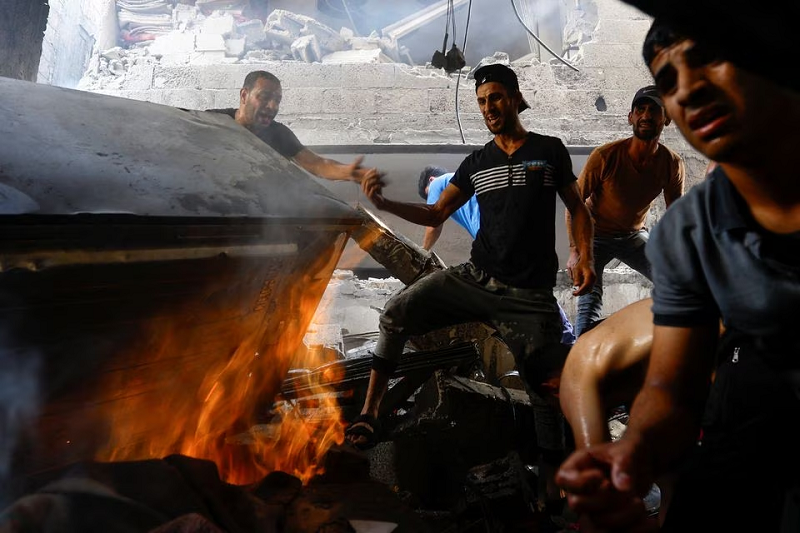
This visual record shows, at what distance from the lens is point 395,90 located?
8.75 meters

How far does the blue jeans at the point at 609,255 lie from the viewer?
4.49m

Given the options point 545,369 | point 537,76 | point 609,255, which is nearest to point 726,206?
point 545,369

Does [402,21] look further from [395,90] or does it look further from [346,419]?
[346,419]

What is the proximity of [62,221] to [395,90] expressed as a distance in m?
7.87

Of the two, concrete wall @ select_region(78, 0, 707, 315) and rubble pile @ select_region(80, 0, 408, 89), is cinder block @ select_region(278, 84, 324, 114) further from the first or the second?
rubble pile @ select_region(80, 0, 408, 89)

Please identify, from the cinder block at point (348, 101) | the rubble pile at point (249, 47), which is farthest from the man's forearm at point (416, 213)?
the rubble pile at point (249, 47)

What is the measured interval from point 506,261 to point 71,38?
42.7 ft

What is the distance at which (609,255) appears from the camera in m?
4.62

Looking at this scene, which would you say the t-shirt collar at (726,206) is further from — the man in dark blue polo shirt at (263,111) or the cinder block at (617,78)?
the cinder block at (617,78)

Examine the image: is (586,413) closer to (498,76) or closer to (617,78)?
(498,76)

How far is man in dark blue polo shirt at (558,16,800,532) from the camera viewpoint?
113cm

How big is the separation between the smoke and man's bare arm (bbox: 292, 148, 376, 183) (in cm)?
226

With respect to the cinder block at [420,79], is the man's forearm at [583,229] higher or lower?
lower

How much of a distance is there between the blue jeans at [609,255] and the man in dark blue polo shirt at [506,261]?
4.34ft
